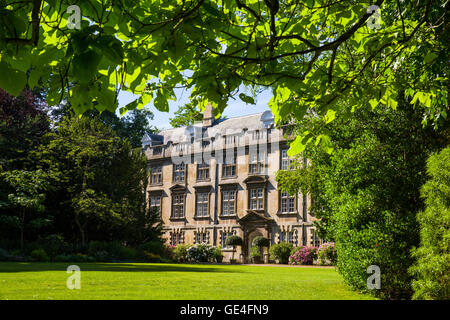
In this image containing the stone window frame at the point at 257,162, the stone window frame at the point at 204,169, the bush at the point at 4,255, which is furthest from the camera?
the stone window frame at the point at 204,169

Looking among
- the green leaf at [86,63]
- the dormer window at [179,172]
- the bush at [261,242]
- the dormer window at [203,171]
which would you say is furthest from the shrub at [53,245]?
the green leaf at [86,63]

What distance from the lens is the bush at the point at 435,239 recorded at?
773cm

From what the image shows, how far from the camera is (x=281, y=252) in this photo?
29.1m

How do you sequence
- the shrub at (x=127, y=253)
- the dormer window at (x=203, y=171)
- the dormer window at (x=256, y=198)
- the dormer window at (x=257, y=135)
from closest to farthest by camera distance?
the shrub at (x=127, y=253)
the dormer window at (x=256, y=198)
the dormer window at (x=257, y=135)
the dormer window at (x=203, y=171)

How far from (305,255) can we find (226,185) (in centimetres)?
1059

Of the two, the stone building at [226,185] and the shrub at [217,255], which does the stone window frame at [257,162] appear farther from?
the shrub at [217,255]

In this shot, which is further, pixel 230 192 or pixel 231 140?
pixel 230 192

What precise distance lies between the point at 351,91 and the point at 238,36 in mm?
1645

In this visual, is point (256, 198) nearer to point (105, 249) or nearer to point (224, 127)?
point (224, 127)

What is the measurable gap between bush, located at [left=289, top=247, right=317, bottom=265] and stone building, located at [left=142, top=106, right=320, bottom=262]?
2.65m

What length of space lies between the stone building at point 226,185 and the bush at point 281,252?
4.09 ft

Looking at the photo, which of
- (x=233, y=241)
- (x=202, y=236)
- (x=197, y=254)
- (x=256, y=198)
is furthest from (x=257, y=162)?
(x=197, y=254)

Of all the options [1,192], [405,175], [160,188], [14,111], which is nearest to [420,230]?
[405,175]

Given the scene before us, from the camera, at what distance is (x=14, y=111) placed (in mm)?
23969
